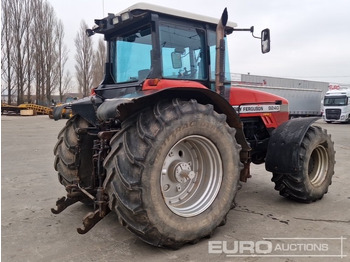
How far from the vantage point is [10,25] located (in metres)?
30.7

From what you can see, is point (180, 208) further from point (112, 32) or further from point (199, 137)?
point (112, 32)

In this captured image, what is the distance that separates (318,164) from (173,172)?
2.49m

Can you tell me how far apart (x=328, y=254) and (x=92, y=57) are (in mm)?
40271

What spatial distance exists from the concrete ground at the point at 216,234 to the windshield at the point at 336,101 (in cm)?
2150

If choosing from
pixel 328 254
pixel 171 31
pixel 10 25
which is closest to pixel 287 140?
pixel 328 254

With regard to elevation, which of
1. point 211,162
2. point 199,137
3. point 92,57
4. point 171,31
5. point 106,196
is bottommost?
point 106,196

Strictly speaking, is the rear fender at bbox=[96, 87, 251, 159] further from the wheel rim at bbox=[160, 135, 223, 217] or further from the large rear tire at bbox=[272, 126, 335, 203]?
the large rear tire at bbox=[272, 126, 335, 203]

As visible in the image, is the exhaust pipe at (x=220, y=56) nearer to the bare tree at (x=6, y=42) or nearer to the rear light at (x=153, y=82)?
the rear light at (x=153, y=82)

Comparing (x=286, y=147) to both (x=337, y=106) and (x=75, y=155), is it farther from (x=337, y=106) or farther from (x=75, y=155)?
(x=337, y=106)

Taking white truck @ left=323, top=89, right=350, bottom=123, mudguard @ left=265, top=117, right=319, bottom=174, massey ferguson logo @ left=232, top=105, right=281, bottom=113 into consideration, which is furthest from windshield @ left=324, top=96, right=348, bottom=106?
mudguard @ left=265, top=117, right=319, bottom=174

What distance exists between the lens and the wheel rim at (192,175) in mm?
3090

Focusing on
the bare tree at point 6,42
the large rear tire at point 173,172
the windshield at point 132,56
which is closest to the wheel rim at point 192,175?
the large rear tire at point 173,172

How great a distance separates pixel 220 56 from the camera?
3666 mm

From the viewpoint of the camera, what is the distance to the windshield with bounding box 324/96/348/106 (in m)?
23.5
